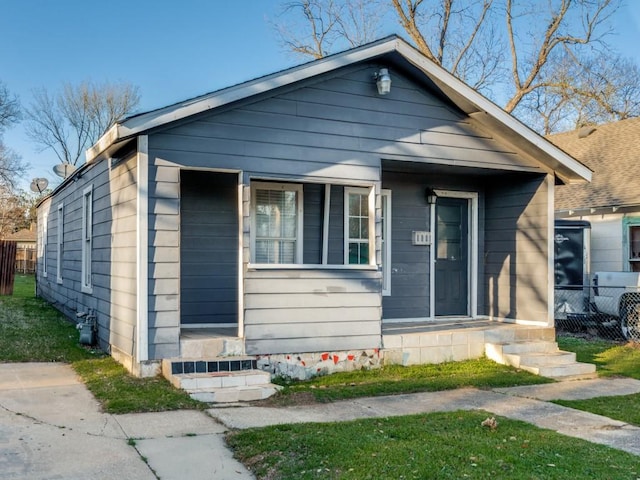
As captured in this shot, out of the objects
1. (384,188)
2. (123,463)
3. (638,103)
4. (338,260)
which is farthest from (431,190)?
(638,103)

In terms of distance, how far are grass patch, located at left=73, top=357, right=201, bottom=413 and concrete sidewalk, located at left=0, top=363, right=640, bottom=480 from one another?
141 mm

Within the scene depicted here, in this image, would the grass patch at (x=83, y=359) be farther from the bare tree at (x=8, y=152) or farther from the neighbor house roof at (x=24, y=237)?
the neighbor house roof at (x=24, y=237)

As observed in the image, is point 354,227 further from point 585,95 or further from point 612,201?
point 585,95

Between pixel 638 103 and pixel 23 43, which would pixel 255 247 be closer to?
pixel 638 103

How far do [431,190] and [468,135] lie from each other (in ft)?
4.61

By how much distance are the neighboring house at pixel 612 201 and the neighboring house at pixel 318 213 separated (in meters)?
4.67

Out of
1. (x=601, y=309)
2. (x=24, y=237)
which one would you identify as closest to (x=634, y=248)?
(x=601, y=309)

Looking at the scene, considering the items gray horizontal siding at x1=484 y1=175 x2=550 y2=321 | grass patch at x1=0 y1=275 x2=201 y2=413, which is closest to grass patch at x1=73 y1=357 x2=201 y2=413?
grass patch at x1=0 y1=275 x2=201 y2=413

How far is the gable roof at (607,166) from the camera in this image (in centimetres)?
1411

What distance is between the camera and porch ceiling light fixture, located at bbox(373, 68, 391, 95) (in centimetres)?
818

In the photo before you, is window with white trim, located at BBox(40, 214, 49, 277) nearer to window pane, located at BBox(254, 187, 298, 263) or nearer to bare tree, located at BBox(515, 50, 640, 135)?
window pane, located at BBox(254, 187, 298, 263)

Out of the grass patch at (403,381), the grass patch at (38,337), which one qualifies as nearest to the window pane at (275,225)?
the grass patch at (403,381)

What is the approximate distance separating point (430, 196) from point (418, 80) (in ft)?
7.16

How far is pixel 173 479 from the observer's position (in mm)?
4281
